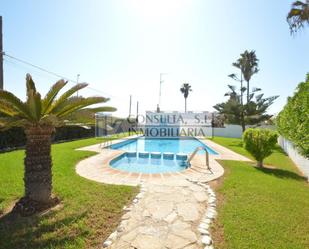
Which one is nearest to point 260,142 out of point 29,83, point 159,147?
point 29,83

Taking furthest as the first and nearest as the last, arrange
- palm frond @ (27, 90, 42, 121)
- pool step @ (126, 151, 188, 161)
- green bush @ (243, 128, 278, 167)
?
1. pool step @ (126, 151, 188, 161)
2. green bush @ (243, 128, 278, 167)
3. palm frond @ (27, 90, 42, 121)

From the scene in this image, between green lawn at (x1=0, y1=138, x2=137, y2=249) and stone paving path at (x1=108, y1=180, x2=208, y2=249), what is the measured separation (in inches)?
12.2

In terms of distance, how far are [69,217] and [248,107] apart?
18443mm

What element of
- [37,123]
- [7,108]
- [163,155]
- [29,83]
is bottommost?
[163,155]

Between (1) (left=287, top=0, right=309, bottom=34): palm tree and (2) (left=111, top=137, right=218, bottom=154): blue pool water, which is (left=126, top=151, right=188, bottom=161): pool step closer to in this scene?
(2) (left=111, top=137, right=218, bottom=154): blue pool water

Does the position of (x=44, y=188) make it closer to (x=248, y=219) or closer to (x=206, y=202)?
(x=206, y=202)

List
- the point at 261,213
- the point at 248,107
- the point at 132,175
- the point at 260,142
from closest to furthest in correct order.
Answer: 1. the point at 261,213
2. the point at 132,175
3. the point at 260,142
4. the point at 248,107

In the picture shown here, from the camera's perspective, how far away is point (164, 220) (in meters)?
3.52

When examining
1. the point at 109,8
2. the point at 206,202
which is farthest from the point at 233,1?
the point at 206,202

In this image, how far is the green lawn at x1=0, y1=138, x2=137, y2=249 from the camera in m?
2.90

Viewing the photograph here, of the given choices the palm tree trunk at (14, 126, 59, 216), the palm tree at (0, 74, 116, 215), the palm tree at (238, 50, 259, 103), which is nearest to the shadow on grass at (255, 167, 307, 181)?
the palm tree at (0, 74, 116, 215)

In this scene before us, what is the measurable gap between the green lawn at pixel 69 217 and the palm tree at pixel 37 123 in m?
0.43

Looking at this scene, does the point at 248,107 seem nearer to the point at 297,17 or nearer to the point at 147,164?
the point at 297,17

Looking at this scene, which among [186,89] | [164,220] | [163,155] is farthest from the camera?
[186,89]
